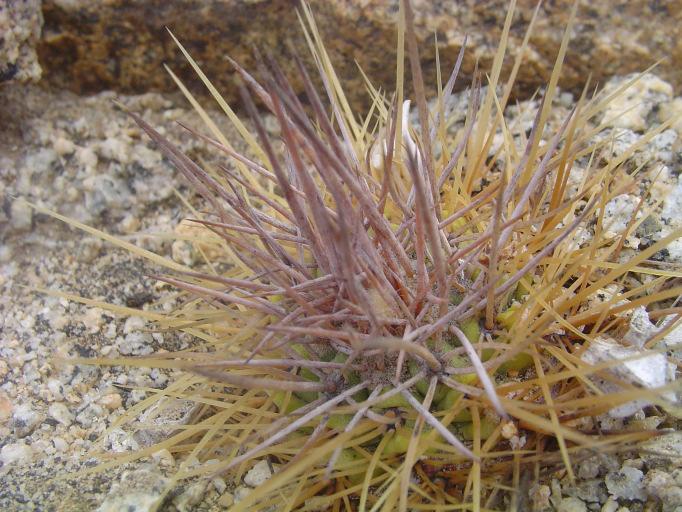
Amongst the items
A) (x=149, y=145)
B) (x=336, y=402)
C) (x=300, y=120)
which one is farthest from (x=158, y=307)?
(x=300, y=120)

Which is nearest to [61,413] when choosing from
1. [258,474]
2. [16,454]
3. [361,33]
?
[16,454]

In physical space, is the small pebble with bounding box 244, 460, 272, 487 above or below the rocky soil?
below

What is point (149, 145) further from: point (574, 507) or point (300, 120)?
point (574, 507)

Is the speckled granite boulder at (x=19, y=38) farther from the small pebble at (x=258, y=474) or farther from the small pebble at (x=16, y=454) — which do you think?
the small pebble at (x=258, y=474)

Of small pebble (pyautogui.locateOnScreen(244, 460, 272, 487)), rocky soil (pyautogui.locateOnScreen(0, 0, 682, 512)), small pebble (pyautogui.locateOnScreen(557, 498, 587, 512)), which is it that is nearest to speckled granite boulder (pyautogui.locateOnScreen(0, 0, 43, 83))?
rocky soil (pyautogui.locateOnScreen(0, 0, 682, 512))

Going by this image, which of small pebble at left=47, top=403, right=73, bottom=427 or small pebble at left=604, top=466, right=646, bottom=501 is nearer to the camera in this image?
small pebble at left=604, top=466, right=646, bottom=501

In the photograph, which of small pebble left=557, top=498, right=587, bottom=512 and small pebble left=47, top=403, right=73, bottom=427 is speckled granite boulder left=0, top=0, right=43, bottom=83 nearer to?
small pebble left=47, top=403, right=73, bottom=427
